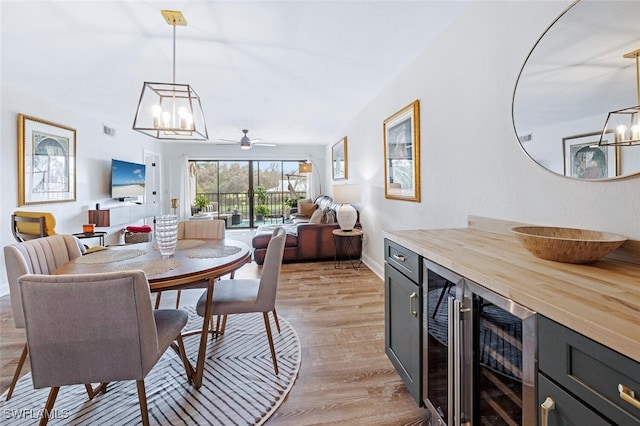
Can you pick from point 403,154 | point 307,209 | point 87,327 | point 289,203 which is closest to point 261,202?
point 289,203

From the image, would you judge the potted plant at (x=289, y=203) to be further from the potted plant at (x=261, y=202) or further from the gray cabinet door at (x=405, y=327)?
the gray cabinet door at (x=405, y=327)

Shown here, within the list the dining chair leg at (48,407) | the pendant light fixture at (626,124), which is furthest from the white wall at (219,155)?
the dining chair leg at (48,407)

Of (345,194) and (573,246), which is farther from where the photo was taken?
(345,194)

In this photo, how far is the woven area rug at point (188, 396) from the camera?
5.15 feet

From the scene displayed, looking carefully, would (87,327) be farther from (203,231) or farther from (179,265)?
(203,231)

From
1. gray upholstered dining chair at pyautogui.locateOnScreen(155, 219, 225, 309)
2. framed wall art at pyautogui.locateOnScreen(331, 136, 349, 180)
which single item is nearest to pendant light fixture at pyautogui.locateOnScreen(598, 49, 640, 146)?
gray upholstered dining chair at pyautogui.locateOnScreen(155, 219, 225, 309)

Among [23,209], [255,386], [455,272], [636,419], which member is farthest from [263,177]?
[636,419]

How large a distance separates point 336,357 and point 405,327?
0.74m

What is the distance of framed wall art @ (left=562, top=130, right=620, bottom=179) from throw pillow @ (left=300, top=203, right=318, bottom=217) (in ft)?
19.0

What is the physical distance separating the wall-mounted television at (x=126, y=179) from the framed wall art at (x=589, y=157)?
249 inches

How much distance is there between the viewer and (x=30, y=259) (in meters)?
1.72

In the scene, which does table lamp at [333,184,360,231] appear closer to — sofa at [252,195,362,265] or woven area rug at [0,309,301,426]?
sofa at [252,195,362,265]

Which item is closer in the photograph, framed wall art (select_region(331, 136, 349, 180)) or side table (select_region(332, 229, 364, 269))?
side table (select_region(332, 229, 364, 269))

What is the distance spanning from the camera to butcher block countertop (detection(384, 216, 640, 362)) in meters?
0.63
